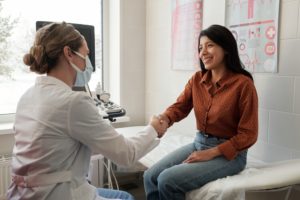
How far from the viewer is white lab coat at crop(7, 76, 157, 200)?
108cm

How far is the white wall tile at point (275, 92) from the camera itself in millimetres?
1695

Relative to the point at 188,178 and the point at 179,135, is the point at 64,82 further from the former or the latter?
the point at 179,135

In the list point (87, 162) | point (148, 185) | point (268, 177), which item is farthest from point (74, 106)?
point (268, 177)

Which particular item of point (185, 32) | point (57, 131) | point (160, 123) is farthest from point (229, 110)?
point (185, 32)

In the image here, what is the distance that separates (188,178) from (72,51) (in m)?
0.80

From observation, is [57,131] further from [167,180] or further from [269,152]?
[269,152]

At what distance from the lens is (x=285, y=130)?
173 centimetres

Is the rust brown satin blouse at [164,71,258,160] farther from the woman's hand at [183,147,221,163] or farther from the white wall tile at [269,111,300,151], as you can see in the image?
the white wall tile at [269,111,300,151]

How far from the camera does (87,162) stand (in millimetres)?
1229

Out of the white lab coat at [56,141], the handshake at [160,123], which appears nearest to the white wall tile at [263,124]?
the handshake at [160,123]

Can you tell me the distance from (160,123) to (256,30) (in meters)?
0.84

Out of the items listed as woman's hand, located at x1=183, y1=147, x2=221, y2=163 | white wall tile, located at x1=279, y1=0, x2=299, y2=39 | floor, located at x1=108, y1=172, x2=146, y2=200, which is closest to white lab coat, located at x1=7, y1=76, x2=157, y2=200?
woman's hand, located at x1=183, y1=147, x2=221, y2=163

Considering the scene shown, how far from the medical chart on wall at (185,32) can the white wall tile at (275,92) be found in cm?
60

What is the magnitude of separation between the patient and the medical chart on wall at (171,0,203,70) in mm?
639
